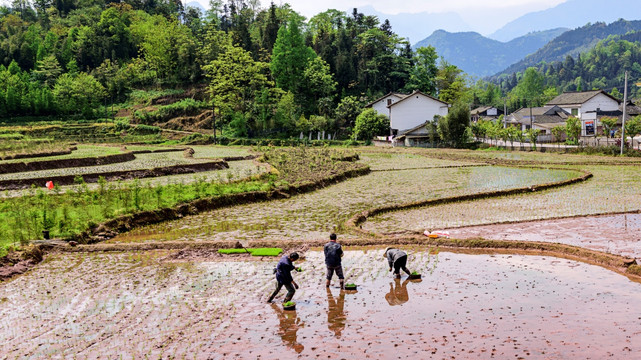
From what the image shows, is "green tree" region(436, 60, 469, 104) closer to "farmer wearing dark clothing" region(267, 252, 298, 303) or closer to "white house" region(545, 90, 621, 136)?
"white house" region(545, 90, 621, 136)

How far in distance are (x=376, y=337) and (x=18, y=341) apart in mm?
5736

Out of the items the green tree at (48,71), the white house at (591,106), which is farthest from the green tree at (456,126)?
the green tree at (48,71)

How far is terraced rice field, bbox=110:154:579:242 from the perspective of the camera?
1526 centimetres

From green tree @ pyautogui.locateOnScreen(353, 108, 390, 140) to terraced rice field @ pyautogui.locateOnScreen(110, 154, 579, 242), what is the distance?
79.2 ft

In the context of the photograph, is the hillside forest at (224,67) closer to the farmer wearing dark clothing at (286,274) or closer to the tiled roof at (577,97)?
the tiled roof at (577,97)

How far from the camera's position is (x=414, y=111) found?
186ft

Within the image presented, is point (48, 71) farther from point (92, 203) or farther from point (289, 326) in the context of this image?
point (289, 326)

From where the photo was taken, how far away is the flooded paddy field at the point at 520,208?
632 inches

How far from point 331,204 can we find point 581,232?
916 cm

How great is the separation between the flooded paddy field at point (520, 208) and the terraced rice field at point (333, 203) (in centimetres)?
166

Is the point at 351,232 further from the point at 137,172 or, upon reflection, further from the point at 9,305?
the point at 137,172

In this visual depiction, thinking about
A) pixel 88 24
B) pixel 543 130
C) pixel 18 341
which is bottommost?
pixel 18 341

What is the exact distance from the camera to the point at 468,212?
57.8ft

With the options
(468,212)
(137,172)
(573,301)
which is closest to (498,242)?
(573,301)
